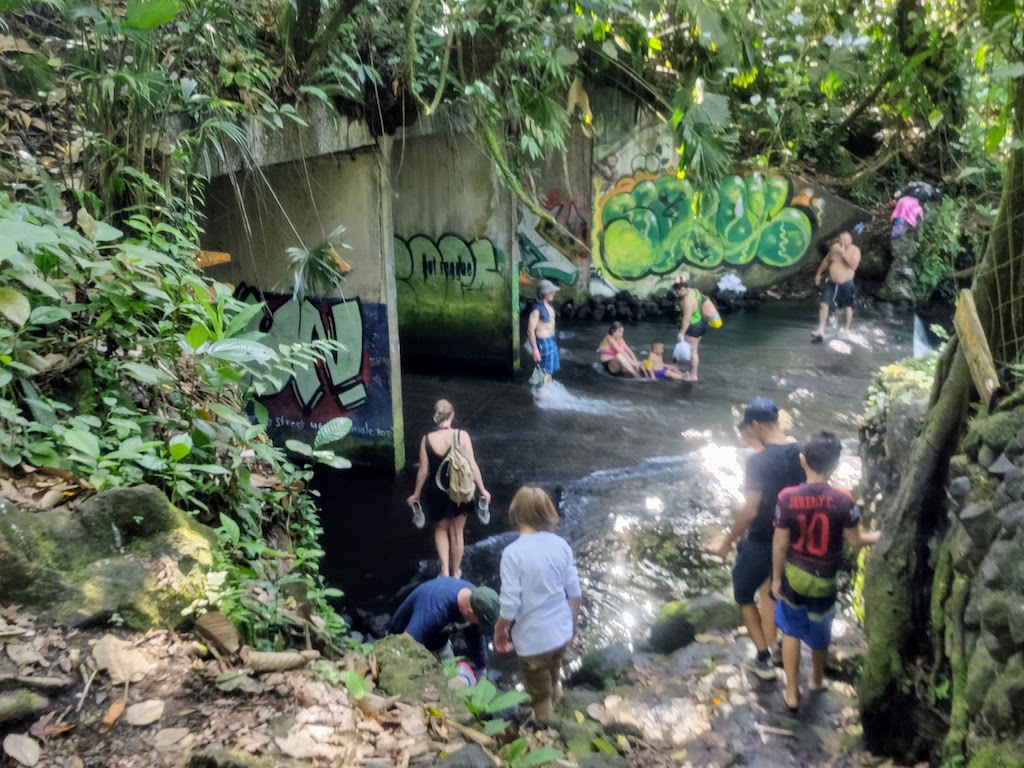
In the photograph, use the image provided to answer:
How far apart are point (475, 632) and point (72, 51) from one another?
4409 mm

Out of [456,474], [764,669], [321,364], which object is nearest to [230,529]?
[456,474]

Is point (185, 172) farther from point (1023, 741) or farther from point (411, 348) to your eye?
Result: point (411, 348)

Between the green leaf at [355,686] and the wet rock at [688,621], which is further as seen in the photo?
the wet rock at [688,621]

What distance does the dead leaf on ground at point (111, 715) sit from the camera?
2.23m

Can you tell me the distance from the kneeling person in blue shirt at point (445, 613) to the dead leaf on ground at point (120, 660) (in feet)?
7.44

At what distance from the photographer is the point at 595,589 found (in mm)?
6230

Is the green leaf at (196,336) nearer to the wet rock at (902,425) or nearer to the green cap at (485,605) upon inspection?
the green cap at (485,605)

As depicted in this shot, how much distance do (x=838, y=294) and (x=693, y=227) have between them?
3858mm

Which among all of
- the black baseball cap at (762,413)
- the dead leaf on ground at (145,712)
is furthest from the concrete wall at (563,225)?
the dead leaf on ground at (145,712)

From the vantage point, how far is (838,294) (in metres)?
13.5

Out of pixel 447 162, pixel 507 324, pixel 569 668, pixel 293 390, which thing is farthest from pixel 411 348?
pixel 569 668

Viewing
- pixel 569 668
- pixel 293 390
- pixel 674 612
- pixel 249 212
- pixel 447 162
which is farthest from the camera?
pixel 447 162

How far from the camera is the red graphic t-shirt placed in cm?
419

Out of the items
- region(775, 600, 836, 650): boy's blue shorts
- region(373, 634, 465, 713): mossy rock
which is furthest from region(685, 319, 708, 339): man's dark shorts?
region(373, 634, 465, 713): mossy rock
